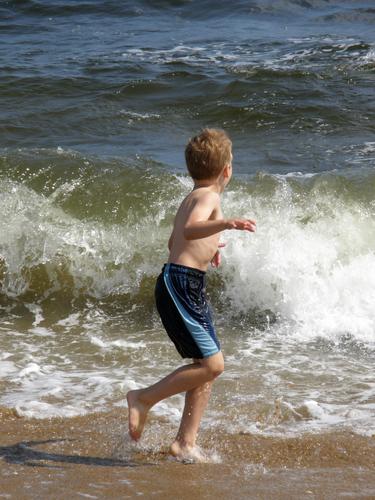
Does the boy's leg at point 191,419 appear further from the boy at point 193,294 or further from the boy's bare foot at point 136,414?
the boy's bare foot at point 136,414

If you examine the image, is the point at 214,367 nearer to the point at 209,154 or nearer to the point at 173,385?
the point at 173,385

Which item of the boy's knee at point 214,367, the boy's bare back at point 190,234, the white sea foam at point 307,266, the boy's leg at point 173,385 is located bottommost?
the white sea foam at point 307,266

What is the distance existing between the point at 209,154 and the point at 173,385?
1.04m

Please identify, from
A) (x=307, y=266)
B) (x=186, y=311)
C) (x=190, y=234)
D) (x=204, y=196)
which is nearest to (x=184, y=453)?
(x=186, y=311)

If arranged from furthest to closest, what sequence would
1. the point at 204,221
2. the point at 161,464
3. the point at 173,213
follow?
the point at 173,213
the point at 161,464
the point at 204,221

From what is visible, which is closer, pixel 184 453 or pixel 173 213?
pixel 184 453

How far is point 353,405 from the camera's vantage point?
197 inches

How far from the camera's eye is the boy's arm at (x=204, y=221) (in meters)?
3.96

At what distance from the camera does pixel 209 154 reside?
13.4 feet

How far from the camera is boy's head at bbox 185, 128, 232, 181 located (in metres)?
4.08

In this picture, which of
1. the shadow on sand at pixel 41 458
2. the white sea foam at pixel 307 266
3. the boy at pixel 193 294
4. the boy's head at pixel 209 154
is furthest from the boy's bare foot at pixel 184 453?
the white sea foam at pixel 307 266

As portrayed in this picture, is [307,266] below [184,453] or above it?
below

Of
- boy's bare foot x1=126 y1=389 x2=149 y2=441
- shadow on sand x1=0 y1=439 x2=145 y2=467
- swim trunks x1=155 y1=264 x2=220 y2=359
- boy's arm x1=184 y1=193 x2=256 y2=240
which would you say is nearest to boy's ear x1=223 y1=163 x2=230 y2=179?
boy's arm x1=184 y1=193 x2=256 y2=240

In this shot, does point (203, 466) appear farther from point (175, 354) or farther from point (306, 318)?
point (306, 318)
